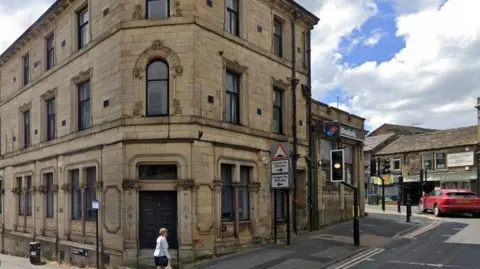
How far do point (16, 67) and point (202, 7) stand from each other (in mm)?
14875

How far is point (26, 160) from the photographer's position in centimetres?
2319

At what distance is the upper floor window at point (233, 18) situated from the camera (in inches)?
661

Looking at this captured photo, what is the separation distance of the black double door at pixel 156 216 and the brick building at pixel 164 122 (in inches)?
1.3

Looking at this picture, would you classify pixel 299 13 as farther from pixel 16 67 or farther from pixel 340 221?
pixel 16 67

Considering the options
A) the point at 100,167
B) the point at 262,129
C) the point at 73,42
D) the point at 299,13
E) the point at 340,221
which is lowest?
the point at 340,221

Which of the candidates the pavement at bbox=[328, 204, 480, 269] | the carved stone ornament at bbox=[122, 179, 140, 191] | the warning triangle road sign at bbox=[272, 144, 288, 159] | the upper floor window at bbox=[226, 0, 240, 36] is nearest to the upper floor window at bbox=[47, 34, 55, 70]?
the upper floor window at bbox=[226, 0, 240, 36]

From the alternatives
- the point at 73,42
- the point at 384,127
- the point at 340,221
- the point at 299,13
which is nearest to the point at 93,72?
the point at 73,42

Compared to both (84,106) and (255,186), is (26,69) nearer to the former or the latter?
(84,106)

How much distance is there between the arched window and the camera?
14961 mm

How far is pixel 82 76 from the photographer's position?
A: 699 inches

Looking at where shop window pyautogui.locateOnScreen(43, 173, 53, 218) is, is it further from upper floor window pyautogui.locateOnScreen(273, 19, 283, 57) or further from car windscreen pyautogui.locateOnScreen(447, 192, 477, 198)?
car windscreen pyautogui.locateOnScreen(447, 192, 477, 198)

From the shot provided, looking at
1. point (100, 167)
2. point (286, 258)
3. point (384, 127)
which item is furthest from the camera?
point (384, 127)

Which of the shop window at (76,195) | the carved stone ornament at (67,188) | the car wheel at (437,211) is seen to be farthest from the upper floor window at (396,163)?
the carved stone ornament at (67,188)

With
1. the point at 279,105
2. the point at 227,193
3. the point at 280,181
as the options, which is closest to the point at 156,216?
the point at 227,193
